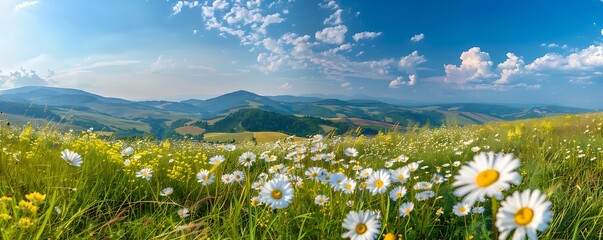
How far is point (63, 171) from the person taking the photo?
12.4 ft

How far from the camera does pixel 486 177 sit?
3.66 feet

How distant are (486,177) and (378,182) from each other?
123 cm

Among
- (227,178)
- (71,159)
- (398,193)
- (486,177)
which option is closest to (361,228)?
(486,177)

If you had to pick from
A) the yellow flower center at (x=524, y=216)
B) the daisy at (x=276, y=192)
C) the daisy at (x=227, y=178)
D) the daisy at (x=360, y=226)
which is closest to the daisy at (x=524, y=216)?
the yellow flower center at (x=524, y=216)

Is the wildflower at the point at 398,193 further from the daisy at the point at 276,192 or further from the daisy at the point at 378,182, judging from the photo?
the daisy at the point at 276,192

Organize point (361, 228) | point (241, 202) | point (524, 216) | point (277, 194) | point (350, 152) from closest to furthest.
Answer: point (524, 216) → point (361, 228) → point (277, 194) → point (241, 202) → point (350, 152)

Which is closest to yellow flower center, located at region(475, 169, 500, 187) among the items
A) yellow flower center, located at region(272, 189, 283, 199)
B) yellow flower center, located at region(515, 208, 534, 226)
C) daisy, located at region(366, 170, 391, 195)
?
yellow flower center, located at region(515, 208, 534, 226)

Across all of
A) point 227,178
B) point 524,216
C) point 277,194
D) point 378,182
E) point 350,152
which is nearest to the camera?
point 524,216

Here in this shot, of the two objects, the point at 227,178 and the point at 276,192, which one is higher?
the point at 276,192

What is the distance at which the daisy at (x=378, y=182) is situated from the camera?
223 centimetres

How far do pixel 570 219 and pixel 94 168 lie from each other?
4461 millimetres

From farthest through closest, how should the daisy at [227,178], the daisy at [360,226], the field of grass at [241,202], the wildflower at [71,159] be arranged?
the daisy at [227,178] → the wildflower at [71,159] → the field of grass at [241,202] → the daisy at [360,226]

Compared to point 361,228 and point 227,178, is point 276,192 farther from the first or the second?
point 227,178

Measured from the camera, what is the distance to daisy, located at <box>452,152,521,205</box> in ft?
3.52
